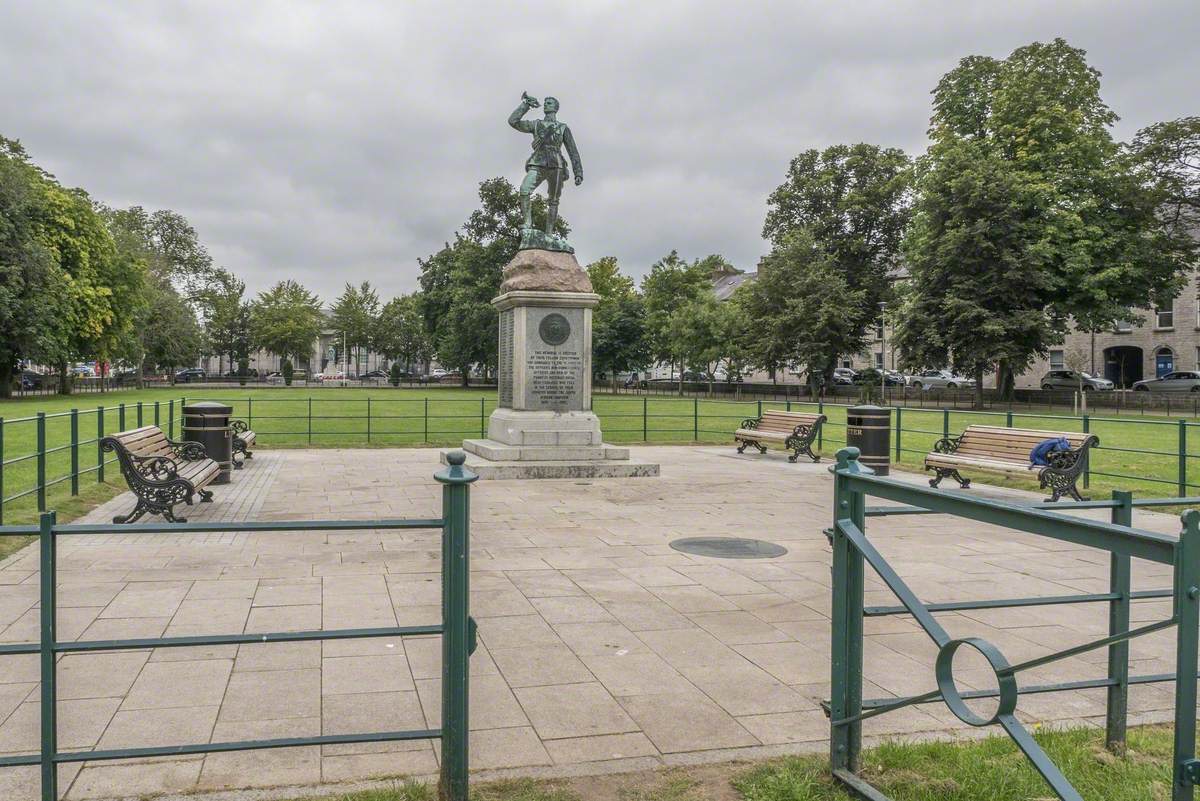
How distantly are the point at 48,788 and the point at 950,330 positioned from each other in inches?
1674

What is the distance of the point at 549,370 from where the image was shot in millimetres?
15992

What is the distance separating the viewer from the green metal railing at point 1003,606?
229 centimetres

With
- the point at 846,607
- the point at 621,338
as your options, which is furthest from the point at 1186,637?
the point at 621,338

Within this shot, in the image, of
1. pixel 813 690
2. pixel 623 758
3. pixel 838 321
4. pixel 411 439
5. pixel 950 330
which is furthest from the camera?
pixel 838 321

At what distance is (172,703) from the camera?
445cm

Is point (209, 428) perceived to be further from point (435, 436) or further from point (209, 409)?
point (435, 436)

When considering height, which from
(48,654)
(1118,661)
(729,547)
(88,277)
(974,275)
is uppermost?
(88,277)

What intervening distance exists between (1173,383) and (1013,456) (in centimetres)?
4313

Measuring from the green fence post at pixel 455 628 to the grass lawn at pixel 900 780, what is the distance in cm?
15

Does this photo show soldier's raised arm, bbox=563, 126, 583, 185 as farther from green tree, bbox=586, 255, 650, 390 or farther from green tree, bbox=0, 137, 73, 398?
green tree, bbox=586, 255, 650, 390

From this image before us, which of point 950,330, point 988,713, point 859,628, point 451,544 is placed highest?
point 950,330

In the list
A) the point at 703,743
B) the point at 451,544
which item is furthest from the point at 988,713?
the point at 451,544

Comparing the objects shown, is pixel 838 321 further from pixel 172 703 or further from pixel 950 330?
pixel 172 703

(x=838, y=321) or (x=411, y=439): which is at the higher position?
(x=838, y=321)
